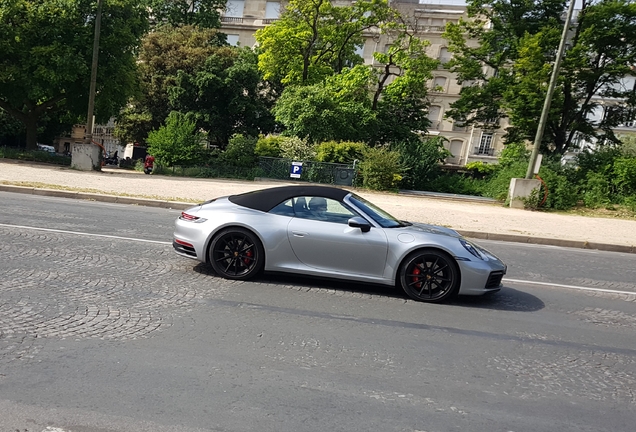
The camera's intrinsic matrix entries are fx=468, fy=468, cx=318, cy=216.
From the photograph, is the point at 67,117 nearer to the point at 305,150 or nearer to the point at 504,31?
the point at 305,150

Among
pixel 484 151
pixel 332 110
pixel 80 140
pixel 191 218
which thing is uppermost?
pixel 484 151

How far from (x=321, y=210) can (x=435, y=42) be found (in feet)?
174

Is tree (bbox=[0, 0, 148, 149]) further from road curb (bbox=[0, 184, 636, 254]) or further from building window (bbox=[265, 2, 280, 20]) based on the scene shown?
building window (bbox=[265, 2, 280, 20])

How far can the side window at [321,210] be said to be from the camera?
233 inches

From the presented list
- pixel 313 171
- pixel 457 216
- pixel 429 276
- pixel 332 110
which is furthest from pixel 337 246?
pixel 332 110

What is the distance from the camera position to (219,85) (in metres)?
34.0

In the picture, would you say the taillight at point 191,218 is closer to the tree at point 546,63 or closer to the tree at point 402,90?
the tree at point 546,63

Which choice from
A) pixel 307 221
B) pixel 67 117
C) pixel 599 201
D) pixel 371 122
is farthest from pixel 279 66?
pixel 307 221

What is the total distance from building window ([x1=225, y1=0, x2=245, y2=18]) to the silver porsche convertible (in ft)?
178

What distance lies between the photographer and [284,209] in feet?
19.9

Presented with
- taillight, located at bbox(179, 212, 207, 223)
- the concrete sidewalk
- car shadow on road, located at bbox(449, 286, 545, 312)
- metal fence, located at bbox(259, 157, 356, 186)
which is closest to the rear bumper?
taillight, located at bbox(179, 212, 207, 223)

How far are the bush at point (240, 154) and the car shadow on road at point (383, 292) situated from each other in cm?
1985

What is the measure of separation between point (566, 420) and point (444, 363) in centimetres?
103

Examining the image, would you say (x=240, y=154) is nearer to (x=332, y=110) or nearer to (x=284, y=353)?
(x=332, y=110)
